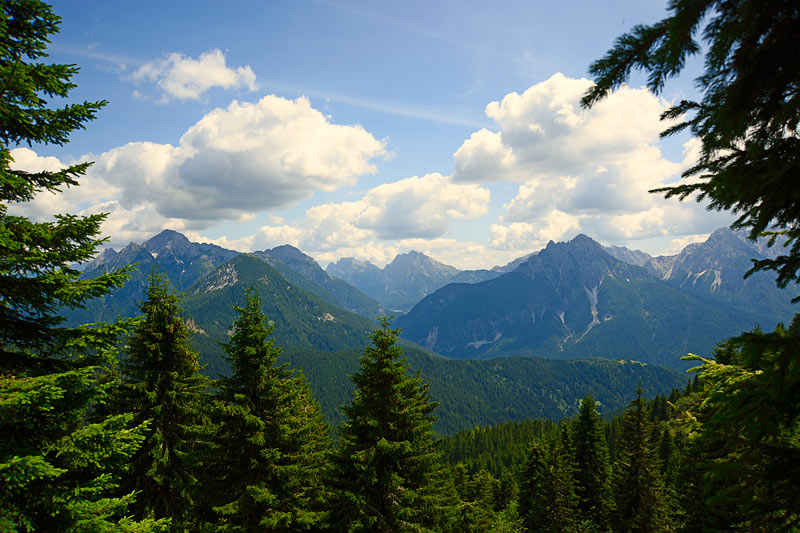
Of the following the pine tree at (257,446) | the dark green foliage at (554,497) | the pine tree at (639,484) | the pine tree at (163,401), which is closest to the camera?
the pine tree at (257,446)

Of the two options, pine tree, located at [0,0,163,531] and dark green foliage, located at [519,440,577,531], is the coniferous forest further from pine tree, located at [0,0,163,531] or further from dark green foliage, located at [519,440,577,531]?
dark green foliage, located at [519,440,577,531]

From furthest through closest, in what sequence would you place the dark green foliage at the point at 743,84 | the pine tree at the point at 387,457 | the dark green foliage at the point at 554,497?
the dark green foliage at the point at 554,497
the pine tree at the point at 387,457
the dark green foliage at the point at 743,84

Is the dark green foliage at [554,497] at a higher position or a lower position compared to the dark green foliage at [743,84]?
lower

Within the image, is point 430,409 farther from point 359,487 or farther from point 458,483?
point 458,483

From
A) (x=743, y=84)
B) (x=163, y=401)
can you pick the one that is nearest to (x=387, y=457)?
(x=163, y=401)

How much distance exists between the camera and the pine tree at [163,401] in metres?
17.1

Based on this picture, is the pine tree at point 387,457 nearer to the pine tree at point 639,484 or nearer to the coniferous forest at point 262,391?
the coniferous forest at point 262,391

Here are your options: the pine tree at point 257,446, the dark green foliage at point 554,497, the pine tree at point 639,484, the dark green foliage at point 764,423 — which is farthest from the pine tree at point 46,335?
the pine tree at point 639,484

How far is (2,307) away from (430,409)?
14.5 metres

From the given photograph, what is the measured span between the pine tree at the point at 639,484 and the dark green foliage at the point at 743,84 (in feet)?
89.2

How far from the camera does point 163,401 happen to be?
17.9 m

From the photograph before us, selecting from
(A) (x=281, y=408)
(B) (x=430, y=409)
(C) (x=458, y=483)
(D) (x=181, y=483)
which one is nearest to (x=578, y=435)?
(C) (x=458, y=483)

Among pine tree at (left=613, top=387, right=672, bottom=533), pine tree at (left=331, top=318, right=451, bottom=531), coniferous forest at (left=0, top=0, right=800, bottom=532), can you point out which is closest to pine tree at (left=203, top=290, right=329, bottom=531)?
coniferous forest at (left=0, top=0, right=800, bottom=532)

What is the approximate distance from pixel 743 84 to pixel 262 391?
1694cm
